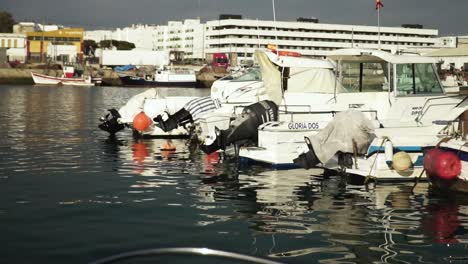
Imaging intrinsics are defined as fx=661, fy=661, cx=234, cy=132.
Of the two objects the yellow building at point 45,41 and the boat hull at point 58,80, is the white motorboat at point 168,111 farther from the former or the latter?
the yellow building at point 45,41

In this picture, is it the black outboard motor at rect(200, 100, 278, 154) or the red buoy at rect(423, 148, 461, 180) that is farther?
the black outboard motor at rect(200, 100, 278, 154)

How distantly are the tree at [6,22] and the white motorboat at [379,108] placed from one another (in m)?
183

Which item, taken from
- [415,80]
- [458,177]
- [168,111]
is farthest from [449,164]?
[168,111]

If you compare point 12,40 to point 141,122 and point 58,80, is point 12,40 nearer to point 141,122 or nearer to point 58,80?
point 58,80

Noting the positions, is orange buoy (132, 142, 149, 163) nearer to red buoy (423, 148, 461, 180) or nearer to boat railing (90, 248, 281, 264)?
red buoy (423, 148, 461, 180)

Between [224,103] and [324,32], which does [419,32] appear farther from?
[224,103]

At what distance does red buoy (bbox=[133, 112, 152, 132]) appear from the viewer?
2719cm

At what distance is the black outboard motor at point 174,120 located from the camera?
2656 centimetres

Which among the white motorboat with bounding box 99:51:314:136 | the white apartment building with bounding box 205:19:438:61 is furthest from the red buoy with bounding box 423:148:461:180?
the white apartment building with bounding box 205:19:438:61

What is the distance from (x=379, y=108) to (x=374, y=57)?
1.69 metres

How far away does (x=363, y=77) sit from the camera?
20984 mm

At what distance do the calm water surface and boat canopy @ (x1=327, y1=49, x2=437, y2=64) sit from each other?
4331 mm

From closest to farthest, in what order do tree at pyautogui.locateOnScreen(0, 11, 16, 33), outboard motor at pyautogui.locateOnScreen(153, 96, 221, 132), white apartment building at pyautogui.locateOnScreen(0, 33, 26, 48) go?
outboard motor at pyautogui.locateOnScreen(153, 96, 221, 132)
white apartment building at pyautogui.locateOnScreen(0, 33, 26, 48)
tree at pyautogui.locateOnScreen(0, 11, 16, 33)

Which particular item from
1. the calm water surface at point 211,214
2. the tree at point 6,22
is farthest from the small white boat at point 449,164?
the tree at point 6,22
